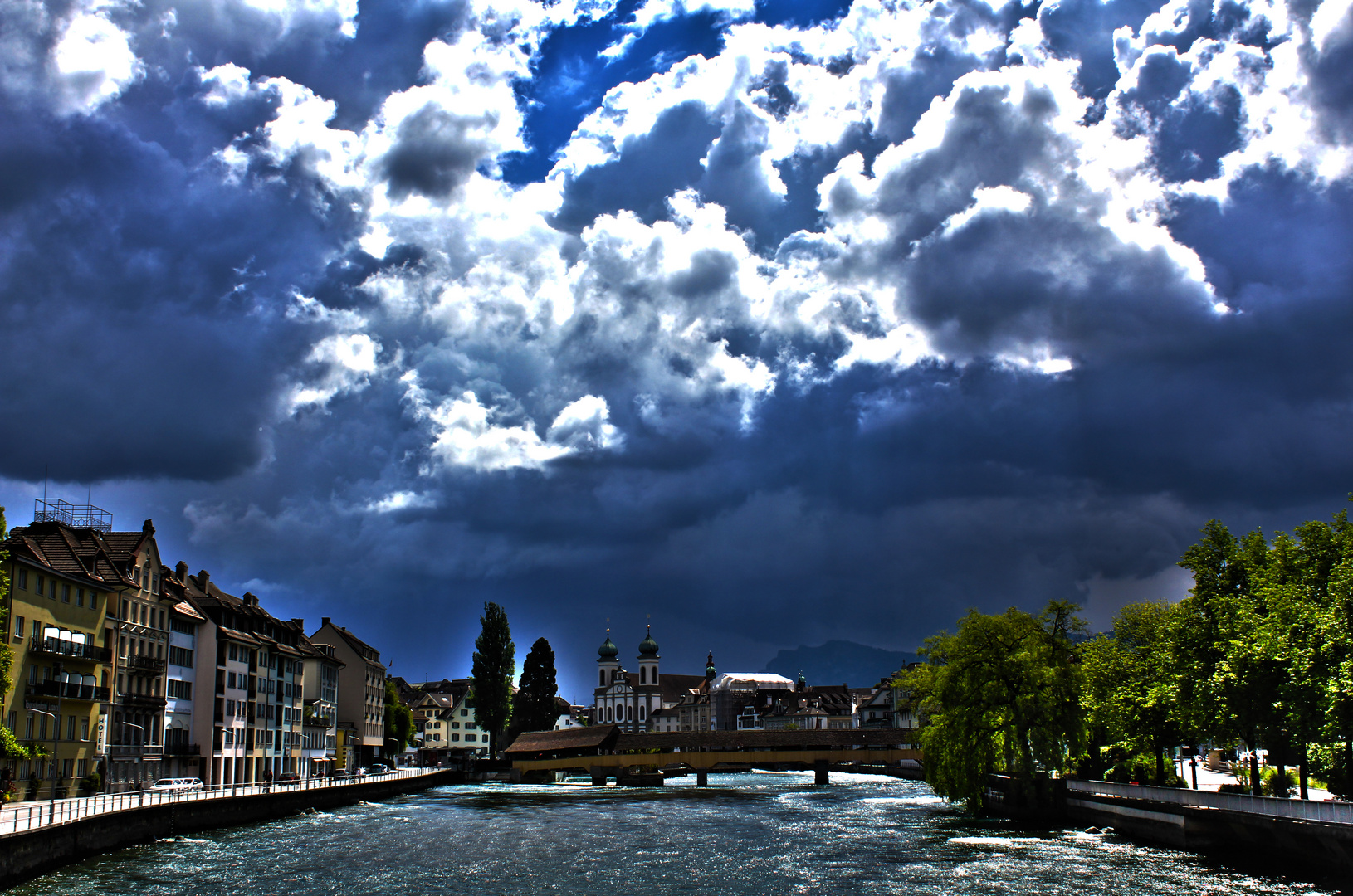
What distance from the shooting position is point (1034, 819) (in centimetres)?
6638

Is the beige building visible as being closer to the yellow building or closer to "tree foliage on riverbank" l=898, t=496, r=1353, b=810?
the yellow building

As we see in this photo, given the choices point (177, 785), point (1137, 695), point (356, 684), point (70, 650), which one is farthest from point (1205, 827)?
point (356, 684)

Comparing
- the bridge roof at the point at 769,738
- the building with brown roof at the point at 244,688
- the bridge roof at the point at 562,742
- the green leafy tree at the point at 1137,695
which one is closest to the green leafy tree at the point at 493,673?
the bridge roof at the point at 562,742

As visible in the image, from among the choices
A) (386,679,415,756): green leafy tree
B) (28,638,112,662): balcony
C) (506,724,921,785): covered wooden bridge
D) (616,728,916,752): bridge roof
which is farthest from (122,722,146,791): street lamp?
(616,728,916,752): bridge roof

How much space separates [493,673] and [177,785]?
7385 cm

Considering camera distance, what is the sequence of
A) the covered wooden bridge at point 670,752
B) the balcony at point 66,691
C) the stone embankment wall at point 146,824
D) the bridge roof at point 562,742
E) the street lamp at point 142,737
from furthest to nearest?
1. the bridge roof at point 562,742
2. the covered wooden bridge at point 670,752
3. the street lamp at point 142,737
4. the balcony at point 66,691
5. the stone embankment wall at point 146,824

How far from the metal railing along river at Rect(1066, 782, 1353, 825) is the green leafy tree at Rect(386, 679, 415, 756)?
104110 mm

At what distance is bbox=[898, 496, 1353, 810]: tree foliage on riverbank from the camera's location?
46.0m

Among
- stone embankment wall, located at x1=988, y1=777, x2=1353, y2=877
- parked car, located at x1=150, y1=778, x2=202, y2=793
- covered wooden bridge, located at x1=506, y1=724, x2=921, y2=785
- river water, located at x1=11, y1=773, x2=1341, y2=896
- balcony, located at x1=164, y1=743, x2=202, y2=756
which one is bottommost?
covered wooden bridge, located at x1=506, y1=724, x2=921, y2=785

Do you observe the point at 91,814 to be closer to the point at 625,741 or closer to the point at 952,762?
the point at 952,762

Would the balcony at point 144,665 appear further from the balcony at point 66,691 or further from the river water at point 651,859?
the river water at point 651,859

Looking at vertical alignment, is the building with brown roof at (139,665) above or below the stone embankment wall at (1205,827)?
above

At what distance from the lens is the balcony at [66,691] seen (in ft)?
209

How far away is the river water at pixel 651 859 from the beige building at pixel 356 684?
172 feet
